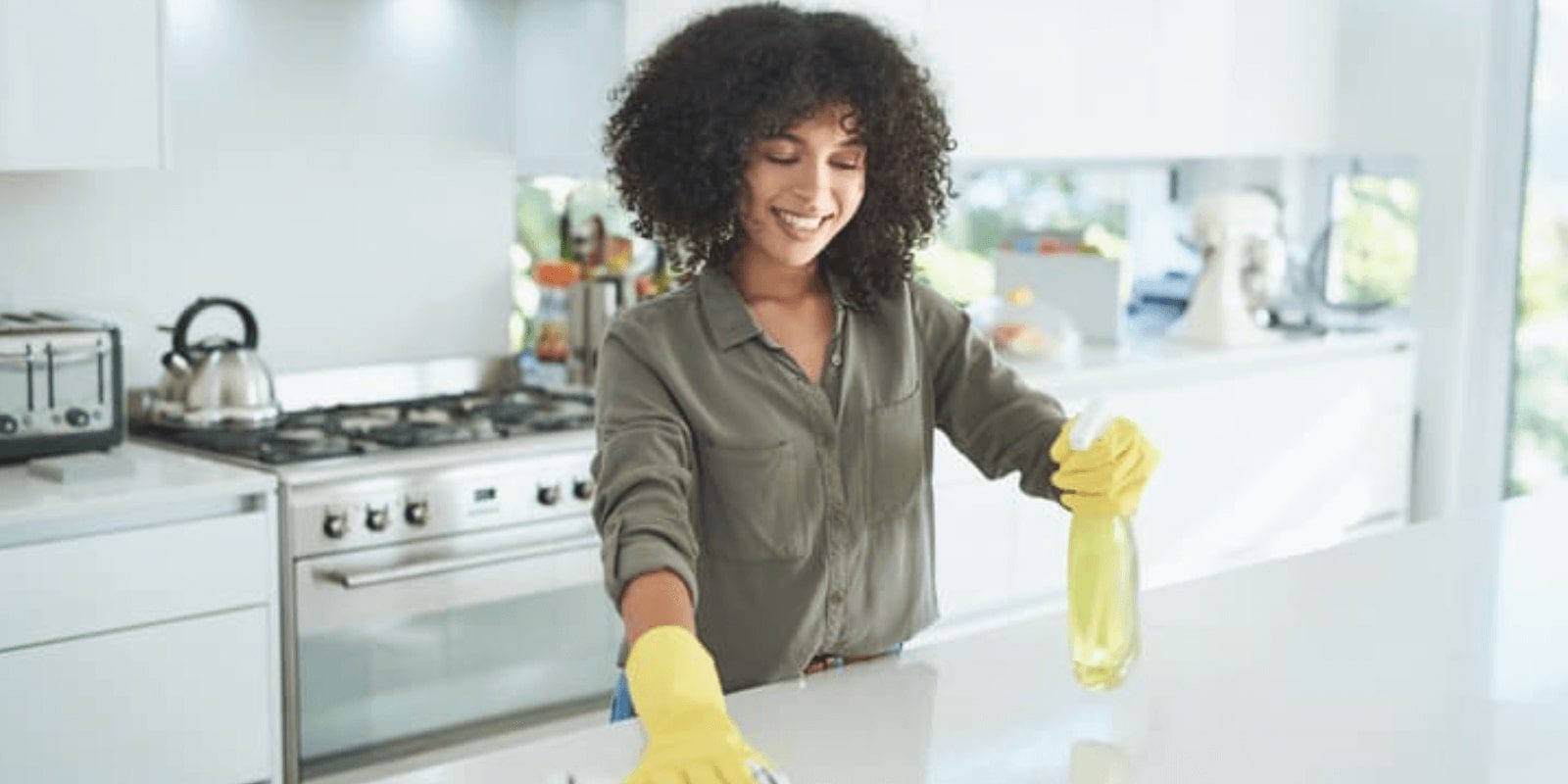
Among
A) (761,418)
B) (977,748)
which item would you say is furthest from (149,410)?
(977,748)

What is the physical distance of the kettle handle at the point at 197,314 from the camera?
350 centimetres

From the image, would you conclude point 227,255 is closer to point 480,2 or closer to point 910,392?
point 480,2

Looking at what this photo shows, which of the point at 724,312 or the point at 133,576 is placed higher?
the point at 724,312

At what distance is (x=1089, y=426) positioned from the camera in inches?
75.1

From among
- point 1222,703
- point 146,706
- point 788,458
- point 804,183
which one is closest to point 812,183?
point 804,183

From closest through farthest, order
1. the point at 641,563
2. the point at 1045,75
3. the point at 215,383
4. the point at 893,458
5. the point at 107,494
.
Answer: the point at 641,563, the point at 893,458, the point at 107,494, the point at 215,383, the point at 1045,75

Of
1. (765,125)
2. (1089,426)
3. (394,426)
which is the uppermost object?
(765,125)

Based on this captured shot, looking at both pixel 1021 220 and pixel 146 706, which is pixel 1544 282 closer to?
pixel 1021 220

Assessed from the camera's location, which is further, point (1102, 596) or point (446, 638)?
point (446, 638)

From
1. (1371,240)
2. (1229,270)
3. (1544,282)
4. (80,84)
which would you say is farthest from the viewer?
(1371,240)

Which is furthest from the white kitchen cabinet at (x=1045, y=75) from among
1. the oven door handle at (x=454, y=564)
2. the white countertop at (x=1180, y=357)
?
the oven door handle at (x=454, y=564)

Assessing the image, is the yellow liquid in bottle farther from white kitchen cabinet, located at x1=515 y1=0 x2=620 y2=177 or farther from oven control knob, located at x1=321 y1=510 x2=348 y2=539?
white kitchen cabinet, located at x1=515 y1=0 x2=620 y2=177

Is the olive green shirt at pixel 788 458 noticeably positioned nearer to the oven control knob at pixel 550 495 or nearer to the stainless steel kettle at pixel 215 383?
the oven control knob at pixel 550 495

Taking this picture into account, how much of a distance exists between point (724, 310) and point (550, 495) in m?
1.46
